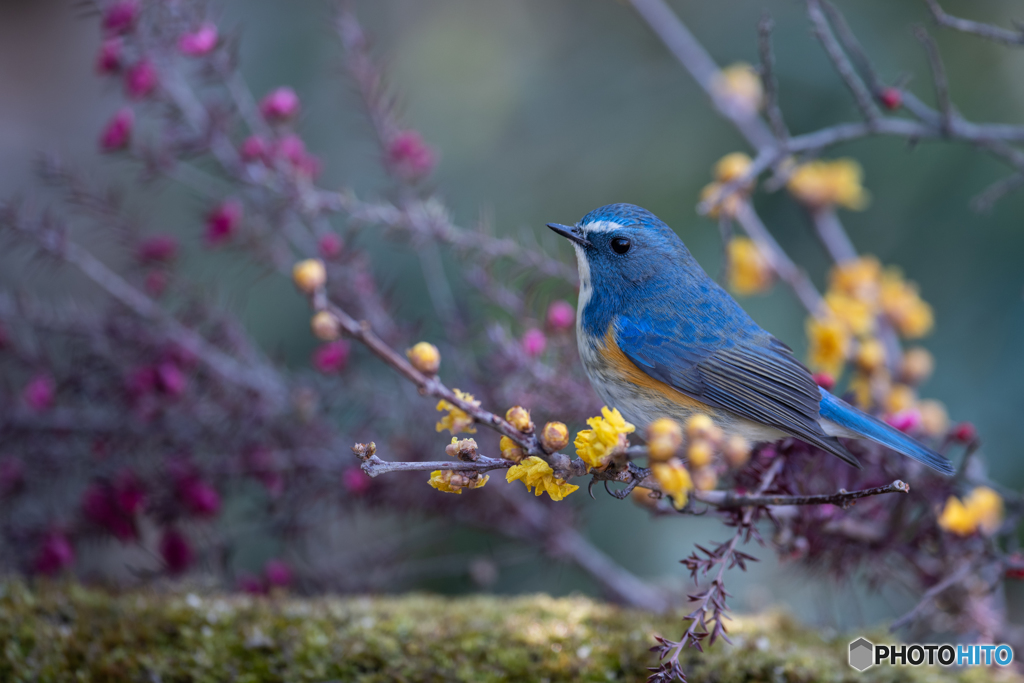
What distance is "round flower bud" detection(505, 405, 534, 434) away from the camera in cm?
126

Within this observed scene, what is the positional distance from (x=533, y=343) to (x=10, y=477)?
153cm

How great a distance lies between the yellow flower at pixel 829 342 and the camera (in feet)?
7.04

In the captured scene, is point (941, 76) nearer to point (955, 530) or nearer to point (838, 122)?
point (955, 530)

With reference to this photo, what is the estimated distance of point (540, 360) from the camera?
2227mm

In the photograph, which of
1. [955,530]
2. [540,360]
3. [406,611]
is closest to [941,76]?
[955,530]

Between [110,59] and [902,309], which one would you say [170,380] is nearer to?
[110,59]

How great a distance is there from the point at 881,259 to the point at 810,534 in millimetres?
1953

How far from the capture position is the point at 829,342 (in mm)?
2164

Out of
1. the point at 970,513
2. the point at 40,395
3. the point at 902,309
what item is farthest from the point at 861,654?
the point at 40,395

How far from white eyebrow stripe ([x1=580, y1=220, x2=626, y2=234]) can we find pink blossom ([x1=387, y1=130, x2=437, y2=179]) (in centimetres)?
68

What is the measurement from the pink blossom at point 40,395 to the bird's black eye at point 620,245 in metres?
1.67

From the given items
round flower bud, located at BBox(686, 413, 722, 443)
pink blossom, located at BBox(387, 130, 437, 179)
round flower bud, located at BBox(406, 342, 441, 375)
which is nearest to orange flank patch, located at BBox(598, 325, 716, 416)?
round flower bud, located at BBox(406, 342, 441, 375)

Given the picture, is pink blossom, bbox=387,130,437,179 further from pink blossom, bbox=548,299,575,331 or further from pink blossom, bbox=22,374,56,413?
pink blossom, bbox=22,374,56,413

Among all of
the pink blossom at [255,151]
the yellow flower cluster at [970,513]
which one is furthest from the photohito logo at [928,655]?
the pink blossom at [255,151]
